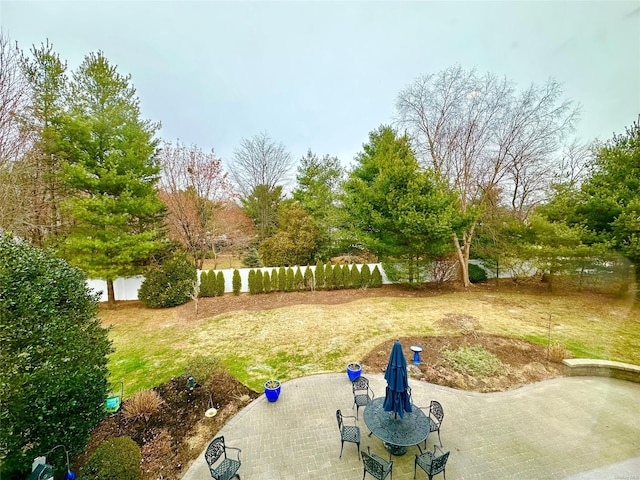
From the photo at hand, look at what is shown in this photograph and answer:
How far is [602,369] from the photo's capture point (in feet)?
19.5

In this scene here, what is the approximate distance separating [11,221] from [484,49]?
20.0m

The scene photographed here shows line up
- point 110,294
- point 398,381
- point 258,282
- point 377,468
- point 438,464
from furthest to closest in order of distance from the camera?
point 258,282 → point 110,294 → point 398,381 → point 438,464 → point 377,468

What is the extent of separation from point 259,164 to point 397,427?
73.0 feet

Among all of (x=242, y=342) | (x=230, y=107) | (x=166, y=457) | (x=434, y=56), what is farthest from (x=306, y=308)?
(x=434, y=56)

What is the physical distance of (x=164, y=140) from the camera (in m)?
14.7

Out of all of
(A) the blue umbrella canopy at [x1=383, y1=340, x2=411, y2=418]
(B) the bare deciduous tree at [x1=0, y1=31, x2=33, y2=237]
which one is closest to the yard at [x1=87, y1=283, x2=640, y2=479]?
(A) the blue umbrella canopy at [x1=383, y1=340, x2=411, y2=418]

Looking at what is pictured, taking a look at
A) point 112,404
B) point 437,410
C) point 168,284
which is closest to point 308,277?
point 168,284

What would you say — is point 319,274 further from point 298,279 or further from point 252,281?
point 252,281

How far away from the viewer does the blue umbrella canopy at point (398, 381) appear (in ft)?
12.5

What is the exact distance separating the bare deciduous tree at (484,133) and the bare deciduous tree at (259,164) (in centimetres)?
1172

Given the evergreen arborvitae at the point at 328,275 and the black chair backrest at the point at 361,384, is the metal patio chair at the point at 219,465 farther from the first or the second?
the evergreen arborvitae at the point at 328,275

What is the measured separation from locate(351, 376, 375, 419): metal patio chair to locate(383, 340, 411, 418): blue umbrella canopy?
0.96 metres

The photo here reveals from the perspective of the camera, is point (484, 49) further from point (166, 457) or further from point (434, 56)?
point (166, 457)

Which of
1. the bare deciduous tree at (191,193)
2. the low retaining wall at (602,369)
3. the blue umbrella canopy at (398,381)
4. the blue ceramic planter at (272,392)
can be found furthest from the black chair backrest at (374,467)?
the bare deciduous tree at (191,193)
